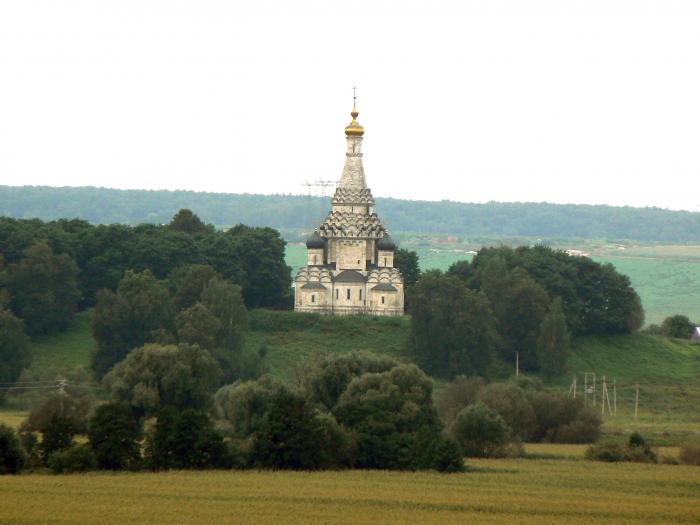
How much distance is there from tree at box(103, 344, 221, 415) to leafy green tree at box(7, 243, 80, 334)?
61.6ft

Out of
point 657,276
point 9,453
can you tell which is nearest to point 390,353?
point 9,453

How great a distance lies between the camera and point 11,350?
270ft

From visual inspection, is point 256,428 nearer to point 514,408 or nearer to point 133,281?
point 514,408

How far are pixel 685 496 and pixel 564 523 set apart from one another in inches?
243

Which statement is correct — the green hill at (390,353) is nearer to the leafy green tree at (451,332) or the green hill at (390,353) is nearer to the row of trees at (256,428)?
the leafy green tree at (451,332)

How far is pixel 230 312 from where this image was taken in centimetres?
8631

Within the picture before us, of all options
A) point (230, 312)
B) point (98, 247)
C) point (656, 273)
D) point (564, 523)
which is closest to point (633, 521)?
point (564, 523)

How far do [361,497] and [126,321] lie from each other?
106 feet

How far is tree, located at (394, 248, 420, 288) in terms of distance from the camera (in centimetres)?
10100

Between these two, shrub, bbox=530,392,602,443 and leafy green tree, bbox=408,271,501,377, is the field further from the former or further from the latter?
shrub, bbox=530,392,602,443

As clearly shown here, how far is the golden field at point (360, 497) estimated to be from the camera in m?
51.3

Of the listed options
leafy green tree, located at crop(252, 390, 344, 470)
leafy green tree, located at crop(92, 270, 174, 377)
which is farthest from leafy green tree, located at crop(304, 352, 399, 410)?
leafy green tree, located at crop(92, 270, 174, 377)

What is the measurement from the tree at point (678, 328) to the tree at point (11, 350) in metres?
32.4

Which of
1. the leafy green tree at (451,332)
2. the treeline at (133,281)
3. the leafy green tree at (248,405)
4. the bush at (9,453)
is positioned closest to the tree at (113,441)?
the bush at (9,453)
